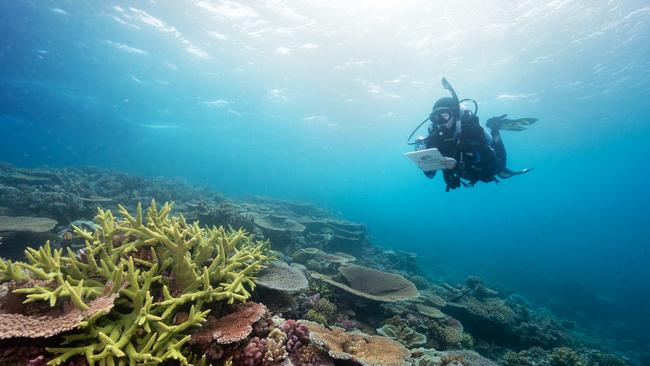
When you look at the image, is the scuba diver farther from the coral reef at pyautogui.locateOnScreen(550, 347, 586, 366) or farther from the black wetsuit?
the coral reef at pyautogui.locateOnScreen(550, 347, 586, 366)

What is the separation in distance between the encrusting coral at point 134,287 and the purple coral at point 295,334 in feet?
2.47

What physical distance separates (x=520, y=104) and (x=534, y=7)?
50.8ft

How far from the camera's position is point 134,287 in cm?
262

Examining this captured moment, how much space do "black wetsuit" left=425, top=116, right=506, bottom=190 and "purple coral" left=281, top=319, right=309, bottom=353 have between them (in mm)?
5030

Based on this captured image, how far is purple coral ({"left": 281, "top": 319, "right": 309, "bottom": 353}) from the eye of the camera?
3385 mm

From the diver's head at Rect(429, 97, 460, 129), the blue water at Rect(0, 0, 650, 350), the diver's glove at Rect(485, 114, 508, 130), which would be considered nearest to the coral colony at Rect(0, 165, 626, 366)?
the diver's head at Rect(429, 97, 460, 129)

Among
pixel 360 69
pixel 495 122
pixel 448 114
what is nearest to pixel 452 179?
pixel 448 114

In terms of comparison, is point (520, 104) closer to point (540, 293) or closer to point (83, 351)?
point (540, 293)

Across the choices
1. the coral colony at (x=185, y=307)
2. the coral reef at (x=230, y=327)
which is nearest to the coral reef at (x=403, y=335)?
the coral colony at (x=185, y=307)

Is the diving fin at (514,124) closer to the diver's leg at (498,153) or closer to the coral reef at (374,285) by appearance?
the diver's leg at (498,153)

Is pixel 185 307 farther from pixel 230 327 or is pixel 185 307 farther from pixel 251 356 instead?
pixel 251 356

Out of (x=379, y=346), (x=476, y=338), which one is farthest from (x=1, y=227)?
(x=476, y=338)

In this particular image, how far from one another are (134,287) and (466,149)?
691cm

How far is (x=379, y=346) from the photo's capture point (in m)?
4.04
